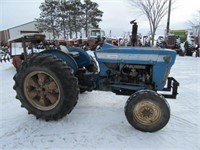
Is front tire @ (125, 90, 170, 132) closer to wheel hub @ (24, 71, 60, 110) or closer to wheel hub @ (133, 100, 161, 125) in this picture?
wheel hub @ (133, 100, 161, 125)

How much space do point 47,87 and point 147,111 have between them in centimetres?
171

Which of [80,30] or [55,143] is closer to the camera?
[55,143]

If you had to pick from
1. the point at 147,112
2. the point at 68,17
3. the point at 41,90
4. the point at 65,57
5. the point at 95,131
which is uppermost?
the point at 68,17

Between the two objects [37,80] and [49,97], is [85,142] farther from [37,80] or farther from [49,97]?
[37,80]

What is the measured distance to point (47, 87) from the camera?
3.95m

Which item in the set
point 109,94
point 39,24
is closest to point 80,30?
point 39,24

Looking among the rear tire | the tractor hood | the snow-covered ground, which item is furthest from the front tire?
the rear tire

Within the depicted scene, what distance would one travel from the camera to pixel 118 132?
3590mm

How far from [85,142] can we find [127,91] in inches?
53.3

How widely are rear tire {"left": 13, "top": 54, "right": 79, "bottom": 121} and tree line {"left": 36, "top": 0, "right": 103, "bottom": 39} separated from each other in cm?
3800

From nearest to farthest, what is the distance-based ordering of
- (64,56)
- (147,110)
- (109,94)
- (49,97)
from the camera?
(147,110) < (49,97) < (64,56) < (109,94)

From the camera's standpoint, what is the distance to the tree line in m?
40.8

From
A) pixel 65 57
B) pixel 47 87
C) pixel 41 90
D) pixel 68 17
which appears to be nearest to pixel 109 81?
pixel 65 57

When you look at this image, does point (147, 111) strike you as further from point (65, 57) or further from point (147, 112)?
point (65, 57)
